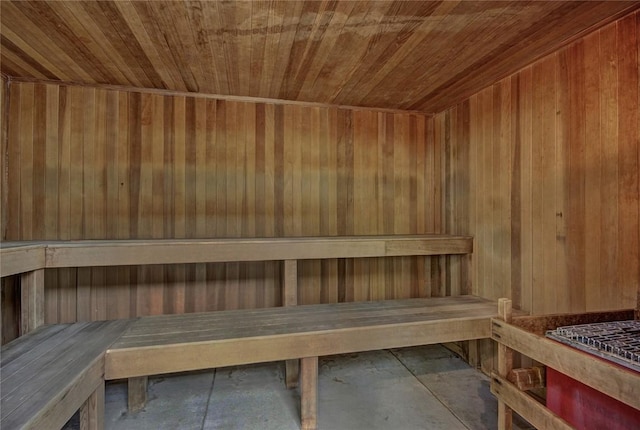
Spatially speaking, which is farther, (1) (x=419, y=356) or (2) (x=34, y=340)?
(1) (x=419, y=356)

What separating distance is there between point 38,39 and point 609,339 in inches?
115

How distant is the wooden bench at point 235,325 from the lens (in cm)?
137

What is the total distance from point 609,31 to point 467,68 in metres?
0.65

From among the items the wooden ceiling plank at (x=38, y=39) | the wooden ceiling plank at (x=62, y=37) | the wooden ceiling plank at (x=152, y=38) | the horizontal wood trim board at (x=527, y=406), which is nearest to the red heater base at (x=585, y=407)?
the horizontal wood trim board at (x=527, y=406)

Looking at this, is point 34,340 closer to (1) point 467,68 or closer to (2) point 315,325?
(2) point 315,325

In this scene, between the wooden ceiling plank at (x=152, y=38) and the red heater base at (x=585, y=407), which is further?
the wooden ceiling plank at (x=152, y=38)

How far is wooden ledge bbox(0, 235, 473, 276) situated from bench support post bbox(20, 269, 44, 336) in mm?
95

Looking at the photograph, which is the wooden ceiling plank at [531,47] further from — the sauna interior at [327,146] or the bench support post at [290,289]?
the bench support post at [290,289]

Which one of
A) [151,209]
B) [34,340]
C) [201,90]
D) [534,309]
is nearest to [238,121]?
[201,90]

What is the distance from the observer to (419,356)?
2555 millimetres

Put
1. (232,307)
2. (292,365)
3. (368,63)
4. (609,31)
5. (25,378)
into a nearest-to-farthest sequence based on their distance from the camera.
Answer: (25,378), (609,31), (368,63), (292,365), (232,307)

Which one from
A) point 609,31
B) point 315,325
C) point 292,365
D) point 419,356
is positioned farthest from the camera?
point 419,356

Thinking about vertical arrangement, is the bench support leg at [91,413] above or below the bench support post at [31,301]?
below

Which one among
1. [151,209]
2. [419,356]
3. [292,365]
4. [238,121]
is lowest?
[419,356]
